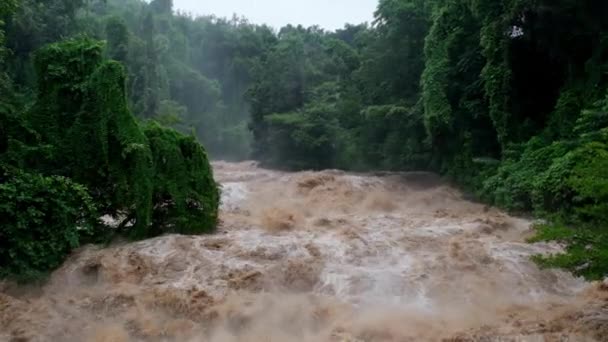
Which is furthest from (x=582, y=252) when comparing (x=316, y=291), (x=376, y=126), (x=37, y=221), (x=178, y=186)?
(x=376, y=126)

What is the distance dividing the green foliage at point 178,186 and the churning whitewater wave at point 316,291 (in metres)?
0.76

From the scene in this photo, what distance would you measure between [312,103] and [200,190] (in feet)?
63.5

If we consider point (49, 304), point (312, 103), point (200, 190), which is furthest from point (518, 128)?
point (312, 103)

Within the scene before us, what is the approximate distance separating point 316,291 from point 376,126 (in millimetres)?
17273

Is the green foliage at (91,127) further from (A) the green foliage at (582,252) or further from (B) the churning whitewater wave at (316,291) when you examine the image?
(A) the green foliage at (582,252)

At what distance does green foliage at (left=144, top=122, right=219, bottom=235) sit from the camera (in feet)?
38.3

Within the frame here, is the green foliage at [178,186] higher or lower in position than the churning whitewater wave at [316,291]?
higher

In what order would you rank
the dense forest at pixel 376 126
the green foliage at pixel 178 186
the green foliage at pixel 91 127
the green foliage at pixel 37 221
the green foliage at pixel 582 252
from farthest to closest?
the green foliage at pixel 178 186
the green foliage at pixel 91 127
the dense forest at pixel 376 126
the green foliage at pixel 37 221
the green foliage at pixel 582 252

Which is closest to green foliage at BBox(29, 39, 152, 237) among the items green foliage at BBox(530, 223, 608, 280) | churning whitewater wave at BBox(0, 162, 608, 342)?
churning whitewater wave at BBox(0, 162, 608, 342)

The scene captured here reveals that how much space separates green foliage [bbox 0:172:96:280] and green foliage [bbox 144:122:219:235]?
1729 mm

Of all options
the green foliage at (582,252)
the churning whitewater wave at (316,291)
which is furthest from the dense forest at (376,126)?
the churning whitewater wave at (316,291)

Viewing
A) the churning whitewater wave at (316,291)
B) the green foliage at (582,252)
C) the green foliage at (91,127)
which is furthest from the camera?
the green foliage at (91,127)

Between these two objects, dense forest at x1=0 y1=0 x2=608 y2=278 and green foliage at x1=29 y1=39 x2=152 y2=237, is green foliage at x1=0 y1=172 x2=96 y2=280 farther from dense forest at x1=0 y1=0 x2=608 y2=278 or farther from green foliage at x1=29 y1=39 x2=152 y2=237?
green foliage at x1=29 y1=39 x2=152 y2=237

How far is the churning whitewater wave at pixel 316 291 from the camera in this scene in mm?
7605
